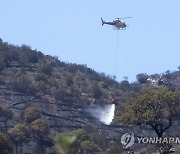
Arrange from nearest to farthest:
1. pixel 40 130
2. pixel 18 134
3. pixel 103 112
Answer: pixel 18 134 < pixel 40 130 < pixel 103 112

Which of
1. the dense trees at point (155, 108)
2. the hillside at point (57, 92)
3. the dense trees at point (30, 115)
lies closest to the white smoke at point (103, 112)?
the hillside at point (57, 92)

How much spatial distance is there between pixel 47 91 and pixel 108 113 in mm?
11718

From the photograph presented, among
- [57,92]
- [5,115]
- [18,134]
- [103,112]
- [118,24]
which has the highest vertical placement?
[118,24]

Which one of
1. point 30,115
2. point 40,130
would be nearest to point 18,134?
point 40,130

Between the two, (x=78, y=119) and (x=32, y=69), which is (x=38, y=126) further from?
(x=32, y=69)

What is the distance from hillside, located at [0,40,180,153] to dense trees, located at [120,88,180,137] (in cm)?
1576

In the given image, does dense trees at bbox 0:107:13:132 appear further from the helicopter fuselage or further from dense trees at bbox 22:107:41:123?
the helicopter fuselage

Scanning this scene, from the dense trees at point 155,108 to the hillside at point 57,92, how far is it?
15.8 m

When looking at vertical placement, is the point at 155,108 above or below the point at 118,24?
below

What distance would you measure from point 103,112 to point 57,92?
955 cm

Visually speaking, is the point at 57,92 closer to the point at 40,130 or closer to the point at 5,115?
the point at 5,115

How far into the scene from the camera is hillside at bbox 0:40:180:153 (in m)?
84.2

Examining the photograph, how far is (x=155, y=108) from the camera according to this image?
2094 inches

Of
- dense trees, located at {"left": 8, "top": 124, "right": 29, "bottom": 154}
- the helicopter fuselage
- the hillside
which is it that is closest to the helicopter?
the helicopter fuselage
